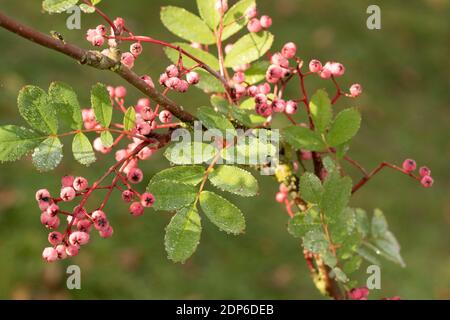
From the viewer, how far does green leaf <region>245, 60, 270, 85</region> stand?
114 cm

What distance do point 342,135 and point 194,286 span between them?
2.04m

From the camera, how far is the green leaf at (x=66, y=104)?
0.94 meters

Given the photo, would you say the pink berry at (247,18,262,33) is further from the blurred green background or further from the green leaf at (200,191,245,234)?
the blurred green background

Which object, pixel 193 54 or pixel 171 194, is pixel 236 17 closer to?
pixel 193 54

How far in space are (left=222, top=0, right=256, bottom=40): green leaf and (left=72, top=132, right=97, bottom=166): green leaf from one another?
39cm

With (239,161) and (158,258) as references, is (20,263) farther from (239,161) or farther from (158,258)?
(239,161)

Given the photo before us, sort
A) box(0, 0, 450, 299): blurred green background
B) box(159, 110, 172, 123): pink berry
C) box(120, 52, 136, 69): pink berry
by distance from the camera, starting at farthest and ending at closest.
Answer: box(0, 0, 450, 299): blurred green background, box(159, 110, 172, 123): pink berry, box(120, 52, 136, 69): pink berry

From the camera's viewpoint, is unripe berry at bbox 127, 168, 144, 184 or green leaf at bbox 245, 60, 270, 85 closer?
unripe berry at bbox 127, 168, 144, 184

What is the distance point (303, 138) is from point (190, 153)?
0.21m

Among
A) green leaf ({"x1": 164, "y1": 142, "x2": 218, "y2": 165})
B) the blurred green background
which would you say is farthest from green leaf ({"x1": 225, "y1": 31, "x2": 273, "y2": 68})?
the blurred green background

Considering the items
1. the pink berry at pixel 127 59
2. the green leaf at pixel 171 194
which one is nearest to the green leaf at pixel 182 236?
the green leaf at pixel 171 194

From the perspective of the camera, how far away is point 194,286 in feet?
9.69

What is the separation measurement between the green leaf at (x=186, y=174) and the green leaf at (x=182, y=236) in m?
0.05

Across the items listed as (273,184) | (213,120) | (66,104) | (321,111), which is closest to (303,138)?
(321,111)
